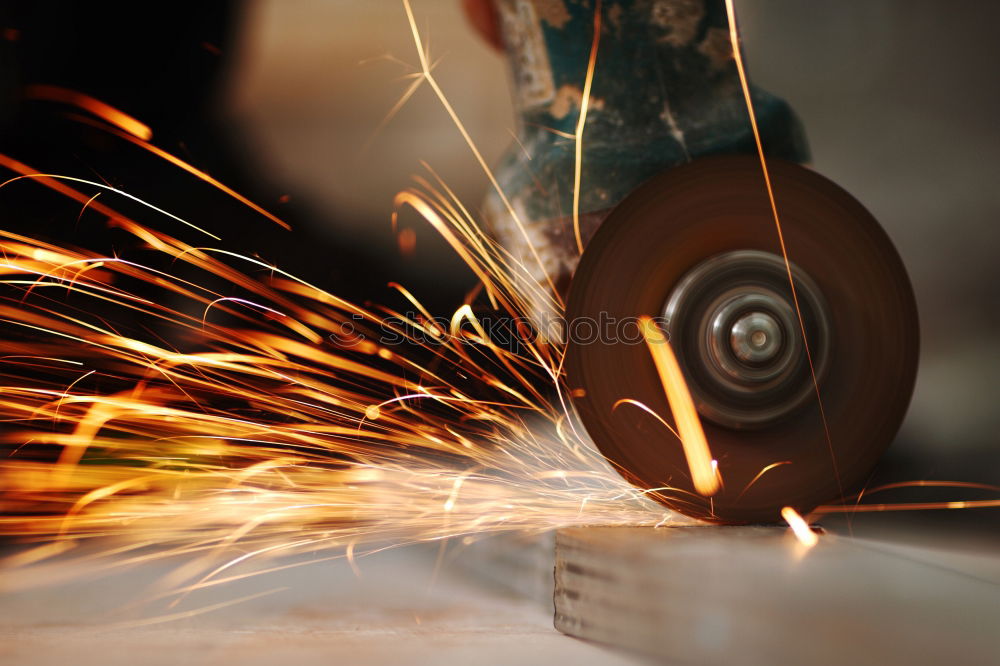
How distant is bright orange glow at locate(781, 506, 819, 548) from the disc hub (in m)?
0.15

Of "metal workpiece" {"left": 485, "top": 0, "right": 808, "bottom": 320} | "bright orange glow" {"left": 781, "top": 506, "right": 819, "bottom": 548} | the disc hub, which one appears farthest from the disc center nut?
"metal workpiece" {"left": 485, "top": 0, "right": 808, "bottom": 320}

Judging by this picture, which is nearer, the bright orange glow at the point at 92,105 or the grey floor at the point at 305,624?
the grey floor at the point at 305,624

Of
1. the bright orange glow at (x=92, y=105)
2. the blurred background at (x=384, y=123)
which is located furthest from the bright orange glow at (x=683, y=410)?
the bright orange glow at (x=92, y=105)

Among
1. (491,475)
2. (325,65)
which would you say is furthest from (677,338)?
(325,65)

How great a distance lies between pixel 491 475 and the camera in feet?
5.60

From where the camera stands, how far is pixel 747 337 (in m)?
1.19

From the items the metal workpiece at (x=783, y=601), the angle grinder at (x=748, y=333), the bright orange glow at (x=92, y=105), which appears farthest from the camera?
the bright orange glow at (x=92, y=105)

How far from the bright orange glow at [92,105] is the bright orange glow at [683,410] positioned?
1353 millimetres

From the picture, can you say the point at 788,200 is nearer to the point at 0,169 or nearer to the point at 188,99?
the point at 188,99

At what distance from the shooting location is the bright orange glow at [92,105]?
5.75 ft

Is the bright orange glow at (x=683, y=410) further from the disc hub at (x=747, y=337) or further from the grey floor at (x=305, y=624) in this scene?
the grey floor at (x=305, y=624)

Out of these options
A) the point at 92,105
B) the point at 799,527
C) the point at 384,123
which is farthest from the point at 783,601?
the point at 92,105

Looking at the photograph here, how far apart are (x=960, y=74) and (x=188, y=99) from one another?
6.11ft

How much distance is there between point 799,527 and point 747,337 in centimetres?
31
